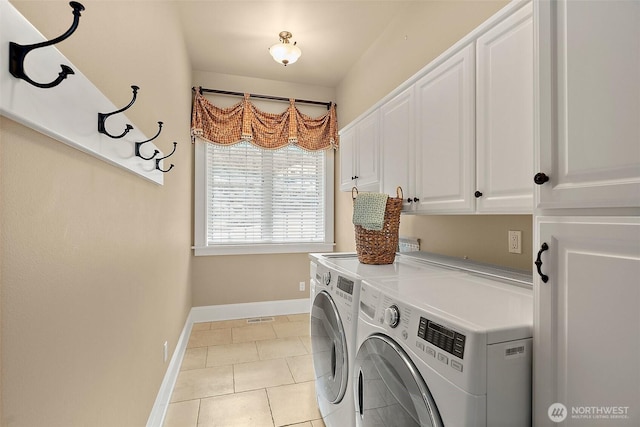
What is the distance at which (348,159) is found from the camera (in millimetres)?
2639

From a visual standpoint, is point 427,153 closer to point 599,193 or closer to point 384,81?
point 599,193

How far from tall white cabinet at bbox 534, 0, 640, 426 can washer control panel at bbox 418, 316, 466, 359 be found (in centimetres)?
20

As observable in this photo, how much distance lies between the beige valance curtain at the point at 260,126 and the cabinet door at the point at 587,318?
124 inches

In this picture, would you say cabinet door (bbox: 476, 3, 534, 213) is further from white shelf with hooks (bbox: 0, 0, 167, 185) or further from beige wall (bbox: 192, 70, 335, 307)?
beige wall (bbox: 192, 70, 335, 307)

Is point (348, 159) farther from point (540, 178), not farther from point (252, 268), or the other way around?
point (540, 178)

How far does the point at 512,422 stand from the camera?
757 millimetres

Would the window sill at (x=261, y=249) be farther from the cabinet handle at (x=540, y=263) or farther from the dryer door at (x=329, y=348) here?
the cabinet handle at (x=540, y=263)

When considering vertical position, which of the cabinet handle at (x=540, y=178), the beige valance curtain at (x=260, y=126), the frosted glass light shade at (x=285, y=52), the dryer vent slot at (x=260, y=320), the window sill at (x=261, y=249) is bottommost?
the dryer vent slot at (x=260, y=320)

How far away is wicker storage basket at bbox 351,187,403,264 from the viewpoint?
1.70 meters

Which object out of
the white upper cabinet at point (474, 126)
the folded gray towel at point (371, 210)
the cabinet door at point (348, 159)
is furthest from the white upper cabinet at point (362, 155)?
the folded gray towel at point (371, 210)

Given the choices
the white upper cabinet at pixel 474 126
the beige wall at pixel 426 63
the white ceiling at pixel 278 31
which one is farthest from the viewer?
the white ceiling at pixel 278 31

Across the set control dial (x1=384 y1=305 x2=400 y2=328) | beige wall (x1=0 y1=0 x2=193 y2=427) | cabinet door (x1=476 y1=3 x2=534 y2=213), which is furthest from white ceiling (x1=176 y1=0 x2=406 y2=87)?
control dial (x1=384 y1=305 x2=400 y2=328)

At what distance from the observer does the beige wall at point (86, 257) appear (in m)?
0.62

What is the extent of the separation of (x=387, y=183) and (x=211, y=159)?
2.32 metres
